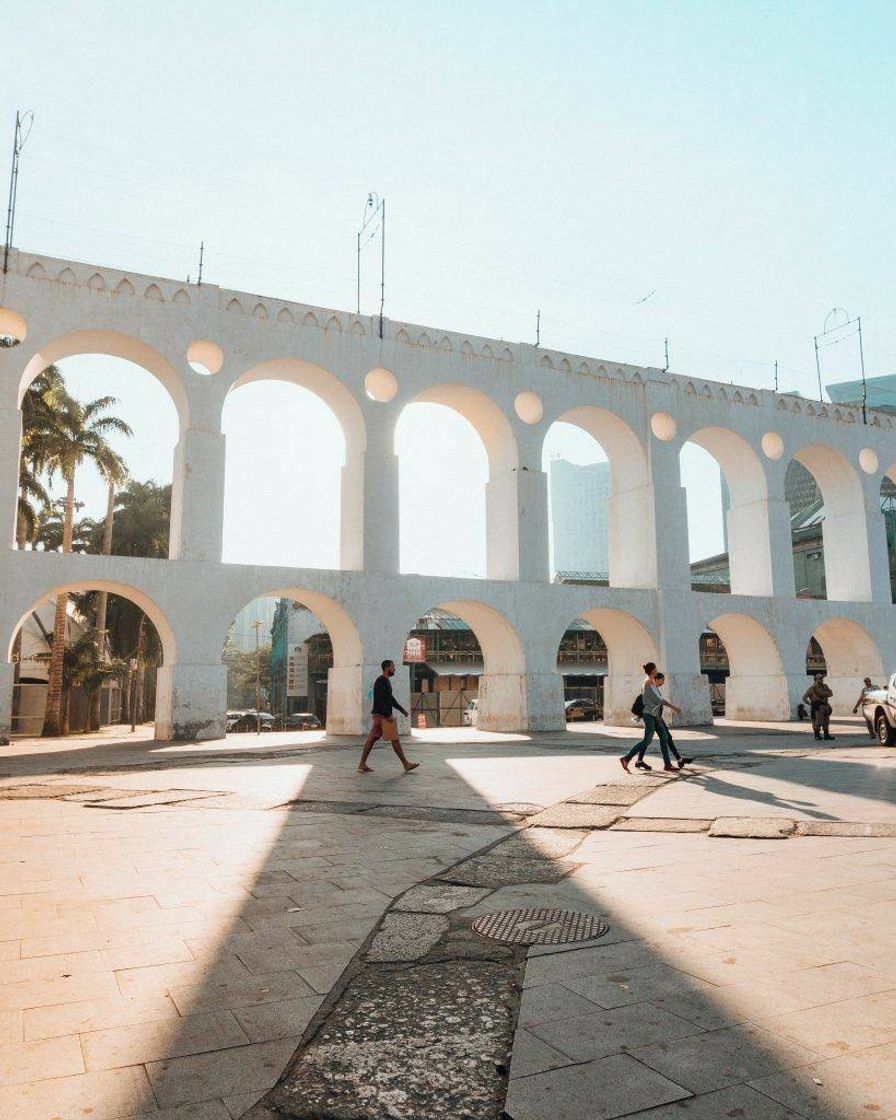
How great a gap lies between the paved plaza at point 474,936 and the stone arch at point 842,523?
24.2 meters

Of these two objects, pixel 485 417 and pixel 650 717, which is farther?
pixel 485 417

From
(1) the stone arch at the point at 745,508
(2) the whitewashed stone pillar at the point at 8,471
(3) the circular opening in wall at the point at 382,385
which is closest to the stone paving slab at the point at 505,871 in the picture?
(2) the whitewashed stone pillar at the point at 8,471

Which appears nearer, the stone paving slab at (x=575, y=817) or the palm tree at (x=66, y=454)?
the stone paving slab at (x=575, y=817)

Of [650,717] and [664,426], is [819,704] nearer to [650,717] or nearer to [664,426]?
[650,717]

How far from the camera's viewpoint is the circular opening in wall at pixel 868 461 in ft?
105

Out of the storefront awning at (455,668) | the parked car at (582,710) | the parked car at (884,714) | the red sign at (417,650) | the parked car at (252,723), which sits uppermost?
the red sign at (417,650)

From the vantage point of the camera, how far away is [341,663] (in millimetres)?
23281

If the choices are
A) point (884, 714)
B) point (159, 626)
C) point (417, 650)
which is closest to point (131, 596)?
point (159, 626)

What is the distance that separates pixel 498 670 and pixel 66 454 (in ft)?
60.0

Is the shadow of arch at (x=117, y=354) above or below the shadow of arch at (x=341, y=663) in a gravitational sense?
above

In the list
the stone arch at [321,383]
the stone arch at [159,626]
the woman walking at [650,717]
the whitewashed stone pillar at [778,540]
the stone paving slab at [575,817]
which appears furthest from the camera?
the whitewashed stone pillar at [778,540]

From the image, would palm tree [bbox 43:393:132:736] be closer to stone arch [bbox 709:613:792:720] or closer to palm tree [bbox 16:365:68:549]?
palm tree [bbox 16:365:68:549]

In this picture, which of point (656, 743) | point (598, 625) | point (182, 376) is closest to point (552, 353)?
point (598, 625)

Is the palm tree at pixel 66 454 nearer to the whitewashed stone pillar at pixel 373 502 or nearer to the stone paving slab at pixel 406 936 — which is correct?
the whitewashed stone pillar at pixel 373 502
